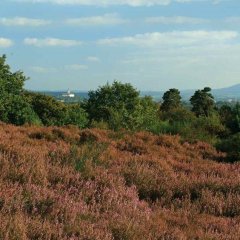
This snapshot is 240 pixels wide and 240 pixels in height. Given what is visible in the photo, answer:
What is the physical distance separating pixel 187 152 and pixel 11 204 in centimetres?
1014

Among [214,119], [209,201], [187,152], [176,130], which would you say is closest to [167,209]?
[209,201]

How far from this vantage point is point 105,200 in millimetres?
6059

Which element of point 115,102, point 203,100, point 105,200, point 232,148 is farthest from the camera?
point 203,100

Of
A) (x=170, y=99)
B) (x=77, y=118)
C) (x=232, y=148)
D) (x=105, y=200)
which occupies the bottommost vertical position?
(x=232, y=148)

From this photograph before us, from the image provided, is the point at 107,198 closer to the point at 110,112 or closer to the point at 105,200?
the point at 105,200

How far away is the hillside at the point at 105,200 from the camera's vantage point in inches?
188

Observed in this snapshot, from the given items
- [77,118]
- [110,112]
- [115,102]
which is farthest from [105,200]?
[115,102]

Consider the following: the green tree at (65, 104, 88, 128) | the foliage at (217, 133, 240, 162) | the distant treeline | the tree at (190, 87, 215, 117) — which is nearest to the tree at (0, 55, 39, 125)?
the distant treeline

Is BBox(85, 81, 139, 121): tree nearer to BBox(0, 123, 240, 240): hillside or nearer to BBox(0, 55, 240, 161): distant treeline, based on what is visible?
BBox(0, 55, 240, 161): distant treeline

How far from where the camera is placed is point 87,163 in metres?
7.75

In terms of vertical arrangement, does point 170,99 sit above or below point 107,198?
above

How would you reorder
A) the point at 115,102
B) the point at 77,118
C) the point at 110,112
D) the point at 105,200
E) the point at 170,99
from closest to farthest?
the point at 105,200, the point at 77,118, the point at 110,112, the point at 115,102, the point at 170,99

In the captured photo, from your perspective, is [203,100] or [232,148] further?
[203,100]

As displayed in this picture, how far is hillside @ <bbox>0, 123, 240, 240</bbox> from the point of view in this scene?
4.77 m
